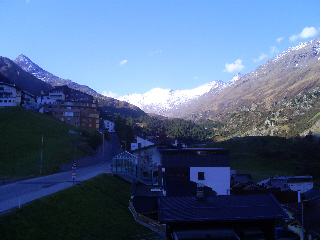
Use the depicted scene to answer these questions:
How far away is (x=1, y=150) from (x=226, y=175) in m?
27.9

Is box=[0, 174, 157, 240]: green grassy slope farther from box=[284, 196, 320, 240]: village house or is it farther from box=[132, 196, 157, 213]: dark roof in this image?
box=[284, 196, 320, 240]: village house

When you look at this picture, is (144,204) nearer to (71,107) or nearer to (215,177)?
(215,177)

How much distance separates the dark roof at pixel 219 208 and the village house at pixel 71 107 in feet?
209

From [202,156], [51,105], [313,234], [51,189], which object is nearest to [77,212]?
[51,189]

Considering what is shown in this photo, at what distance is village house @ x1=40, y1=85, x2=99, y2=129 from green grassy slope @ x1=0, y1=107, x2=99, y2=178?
15.4m

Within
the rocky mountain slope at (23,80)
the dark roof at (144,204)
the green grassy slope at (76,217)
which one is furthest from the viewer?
the rocky mountain slope at (23,80)

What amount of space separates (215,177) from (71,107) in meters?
51.4

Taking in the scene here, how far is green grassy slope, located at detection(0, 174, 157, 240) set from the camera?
11945mm

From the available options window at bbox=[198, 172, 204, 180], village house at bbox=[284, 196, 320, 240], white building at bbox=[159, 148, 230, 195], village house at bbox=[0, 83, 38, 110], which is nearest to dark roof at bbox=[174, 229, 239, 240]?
village house at bbox=[284, 196, 320, 240]

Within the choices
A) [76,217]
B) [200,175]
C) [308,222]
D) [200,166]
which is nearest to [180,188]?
[200,175]

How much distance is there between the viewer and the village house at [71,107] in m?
71.6

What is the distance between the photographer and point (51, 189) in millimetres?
19047

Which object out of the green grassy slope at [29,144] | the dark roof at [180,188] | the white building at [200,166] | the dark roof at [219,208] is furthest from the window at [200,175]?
the dark roof at [219,208]

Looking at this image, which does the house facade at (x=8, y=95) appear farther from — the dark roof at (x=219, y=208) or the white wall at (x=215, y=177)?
the dark roof at (x=219, y=208)
